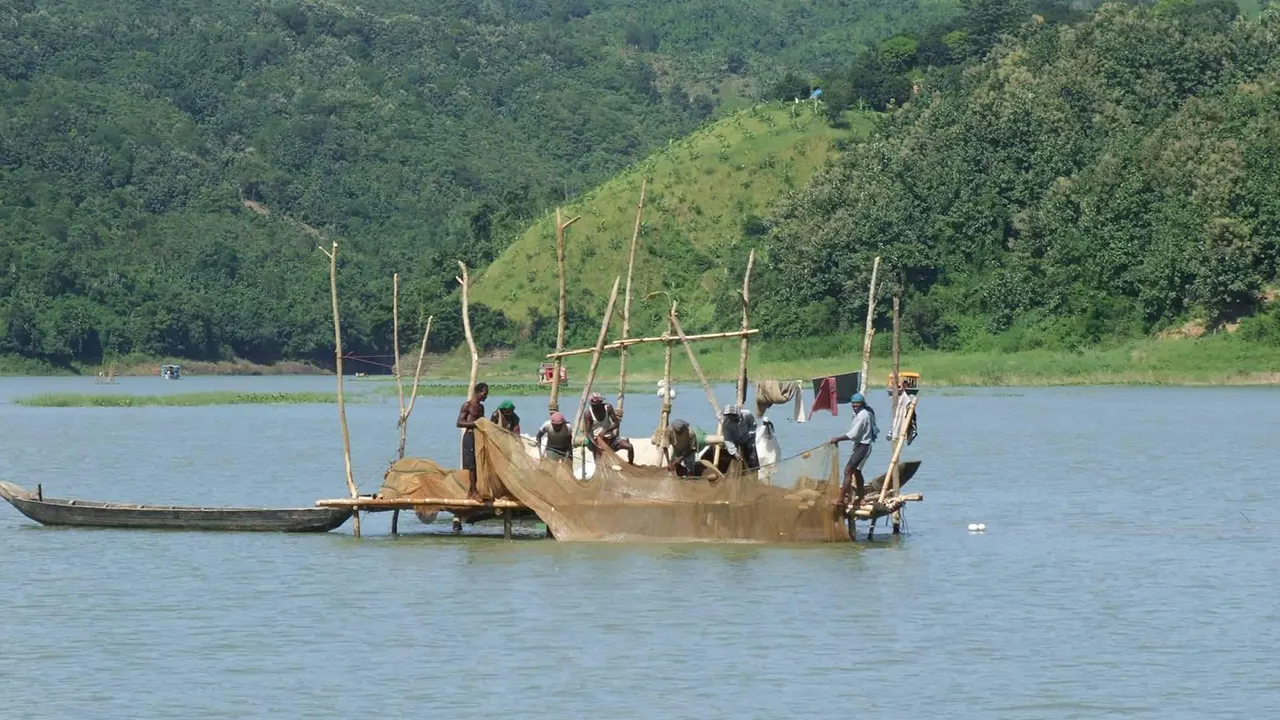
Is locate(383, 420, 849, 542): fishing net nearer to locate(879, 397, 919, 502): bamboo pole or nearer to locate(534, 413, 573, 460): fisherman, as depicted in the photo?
locate(534, 413, 573, 460): fisherman

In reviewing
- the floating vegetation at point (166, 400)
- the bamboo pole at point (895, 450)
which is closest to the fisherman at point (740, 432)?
the bamboo pole at point (895, 450)

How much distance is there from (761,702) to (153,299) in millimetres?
145348

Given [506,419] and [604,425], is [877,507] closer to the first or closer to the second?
[604,425]

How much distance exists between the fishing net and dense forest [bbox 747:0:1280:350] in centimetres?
6094

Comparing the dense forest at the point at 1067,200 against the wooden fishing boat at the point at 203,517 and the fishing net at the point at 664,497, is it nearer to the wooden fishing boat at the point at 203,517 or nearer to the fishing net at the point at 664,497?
the fishing net at the point at 664,497

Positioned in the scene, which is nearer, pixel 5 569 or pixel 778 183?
pixel 5 569

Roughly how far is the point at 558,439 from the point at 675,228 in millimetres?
98264

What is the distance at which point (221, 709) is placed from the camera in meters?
20.5

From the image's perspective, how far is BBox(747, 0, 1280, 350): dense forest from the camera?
91.1 meters

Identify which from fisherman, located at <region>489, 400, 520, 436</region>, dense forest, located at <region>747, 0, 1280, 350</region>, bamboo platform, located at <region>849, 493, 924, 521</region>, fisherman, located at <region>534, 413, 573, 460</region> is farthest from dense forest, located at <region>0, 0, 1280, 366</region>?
fisherman, located at <region>534, 413, 573, 460</region>

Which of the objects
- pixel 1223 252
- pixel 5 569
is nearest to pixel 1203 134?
pixel 1223 252

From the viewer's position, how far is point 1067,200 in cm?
10256

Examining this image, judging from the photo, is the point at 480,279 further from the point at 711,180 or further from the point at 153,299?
the point at 153,299

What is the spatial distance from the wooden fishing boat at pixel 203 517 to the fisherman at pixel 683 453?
545cm
